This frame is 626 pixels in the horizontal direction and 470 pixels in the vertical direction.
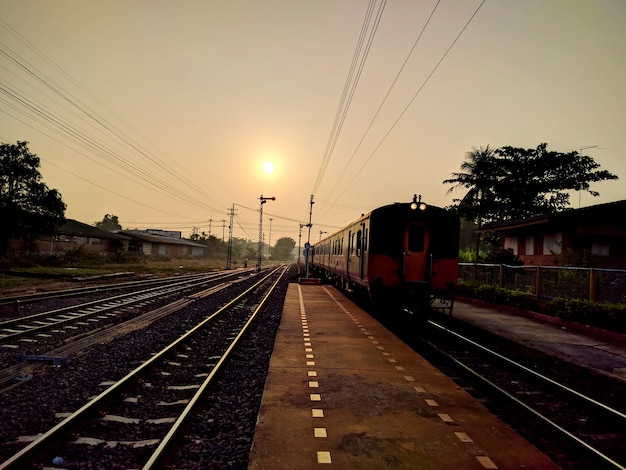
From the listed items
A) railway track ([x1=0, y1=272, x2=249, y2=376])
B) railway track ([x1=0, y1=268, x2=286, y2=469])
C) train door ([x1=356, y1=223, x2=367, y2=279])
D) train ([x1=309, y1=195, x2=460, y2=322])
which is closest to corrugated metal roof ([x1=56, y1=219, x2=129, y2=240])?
railway track ([x1=0, y1=272, x2=249, y2=376])

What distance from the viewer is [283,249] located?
504 ft

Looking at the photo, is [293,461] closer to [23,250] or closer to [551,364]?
[551,364]

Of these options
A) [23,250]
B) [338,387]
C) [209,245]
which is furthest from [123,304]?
[209,245]

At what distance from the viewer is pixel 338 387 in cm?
580

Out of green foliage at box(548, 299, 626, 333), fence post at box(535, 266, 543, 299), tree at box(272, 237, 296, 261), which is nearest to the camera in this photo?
green foliage at box(548, 299, 626, 333)

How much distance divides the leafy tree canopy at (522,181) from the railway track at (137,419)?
104 ft

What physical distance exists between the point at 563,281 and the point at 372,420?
10.5m

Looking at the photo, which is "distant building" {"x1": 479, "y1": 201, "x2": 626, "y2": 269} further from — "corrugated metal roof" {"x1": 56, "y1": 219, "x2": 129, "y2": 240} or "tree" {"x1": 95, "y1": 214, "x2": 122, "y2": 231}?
"tree" {"x1": 95, "y1": 214, "x2": 122, "y2": 231}

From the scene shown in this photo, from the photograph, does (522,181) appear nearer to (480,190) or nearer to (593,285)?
(480,190)

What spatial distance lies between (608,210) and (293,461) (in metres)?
20.2

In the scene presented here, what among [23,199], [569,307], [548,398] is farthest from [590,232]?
[23,199]

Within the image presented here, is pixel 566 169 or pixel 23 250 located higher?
pixel 566 169

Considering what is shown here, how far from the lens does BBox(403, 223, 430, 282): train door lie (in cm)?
1123

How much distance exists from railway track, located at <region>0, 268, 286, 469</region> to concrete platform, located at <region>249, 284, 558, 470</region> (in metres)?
0.90
